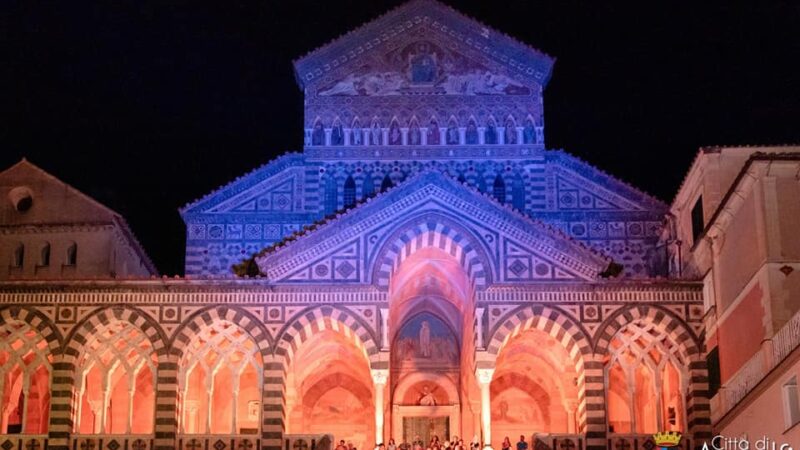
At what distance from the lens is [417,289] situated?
41688 mm

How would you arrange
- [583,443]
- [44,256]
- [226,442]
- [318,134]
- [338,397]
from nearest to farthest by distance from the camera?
[583,443]
[226,442]
[44,256]
[338,397]
[318,134]

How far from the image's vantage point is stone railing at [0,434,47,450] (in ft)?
117

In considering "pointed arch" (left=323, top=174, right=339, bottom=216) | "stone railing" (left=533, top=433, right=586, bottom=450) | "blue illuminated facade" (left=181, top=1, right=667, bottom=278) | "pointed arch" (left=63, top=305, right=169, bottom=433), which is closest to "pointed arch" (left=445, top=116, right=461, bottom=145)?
"blue illuminated facade" (left=181, top=1, right=667, bottom=278)

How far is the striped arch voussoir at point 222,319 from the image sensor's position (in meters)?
36.5

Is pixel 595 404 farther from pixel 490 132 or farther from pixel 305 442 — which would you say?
pixel 490 132

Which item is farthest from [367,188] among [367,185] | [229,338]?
[229,338]

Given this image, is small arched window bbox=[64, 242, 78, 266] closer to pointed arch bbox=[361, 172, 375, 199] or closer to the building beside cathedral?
the building beside cathedral

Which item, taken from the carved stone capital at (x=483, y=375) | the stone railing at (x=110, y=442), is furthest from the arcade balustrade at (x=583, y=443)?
the stone railing at (x=110, y=442)

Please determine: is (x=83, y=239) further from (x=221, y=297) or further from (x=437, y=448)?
(x=437, y=448)

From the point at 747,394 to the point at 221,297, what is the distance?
14580 mm

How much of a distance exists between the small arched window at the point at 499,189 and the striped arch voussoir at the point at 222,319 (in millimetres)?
11177

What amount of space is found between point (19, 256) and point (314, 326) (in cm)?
1150

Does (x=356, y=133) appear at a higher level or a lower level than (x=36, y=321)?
higher

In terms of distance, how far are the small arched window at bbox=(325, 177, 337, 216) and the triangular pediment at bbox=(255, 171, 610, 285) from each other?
7.33 m
